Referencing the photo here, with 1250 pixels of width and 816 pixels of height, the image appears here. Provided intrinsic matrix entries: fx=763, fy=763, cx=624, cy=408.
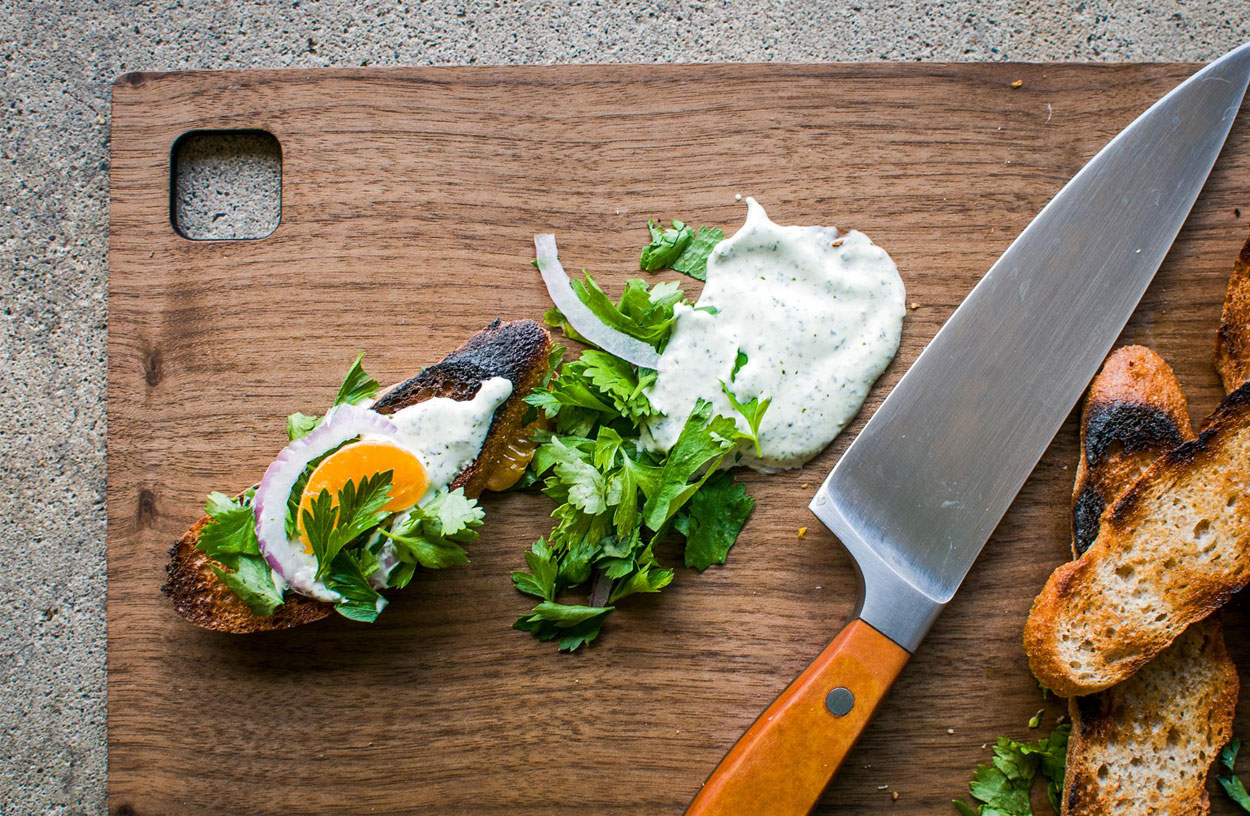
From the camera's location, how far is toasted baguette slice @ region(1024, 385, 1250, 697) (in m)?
1.93

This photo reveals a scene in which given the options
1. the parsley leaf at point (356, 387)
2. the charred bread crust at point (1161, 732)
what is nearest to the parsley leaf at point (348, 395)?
the parsley leaf at point (356, 387)

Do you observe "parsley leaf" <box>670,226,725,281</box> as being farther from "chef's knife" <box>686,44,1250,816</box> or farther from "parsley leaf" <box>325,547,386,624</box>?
"parsley leaf" <box>325,547,386,624</box>

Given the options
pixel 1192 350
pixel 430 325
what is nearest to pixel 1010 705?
pixel 1192 350

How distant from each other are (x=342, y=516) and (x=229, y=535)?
34 centimetres

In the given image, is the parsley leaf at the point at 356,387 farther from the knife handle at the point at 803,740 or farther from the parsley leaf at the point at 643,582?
the knife handle at the point at 803,740

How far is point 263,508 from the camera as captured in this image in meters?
1.92

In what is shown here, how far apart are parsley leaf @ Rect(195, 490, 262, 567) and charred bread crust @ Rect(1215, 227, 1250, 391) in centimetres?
262

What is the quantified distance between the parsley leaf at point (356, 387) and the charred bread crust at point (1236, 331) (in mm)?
2323

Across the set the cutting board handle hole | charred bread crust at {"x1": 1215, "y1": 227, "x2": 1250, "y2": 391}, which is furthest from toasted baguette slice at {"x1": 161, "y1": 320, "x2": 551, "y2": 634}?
charred bread crust at {"x1": 1215, "y1": 227, "x2": 1250, "y2": 391}

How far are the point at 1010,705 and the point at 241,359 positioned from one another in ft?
7.67

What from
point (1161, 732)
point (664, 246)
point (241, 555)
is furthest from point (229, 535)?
point (1161, 732)

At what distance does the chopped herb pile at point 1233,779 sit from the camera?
6.64 ft

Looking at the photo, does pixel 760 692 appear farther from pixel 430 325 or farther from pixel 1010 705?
pixel 430 325

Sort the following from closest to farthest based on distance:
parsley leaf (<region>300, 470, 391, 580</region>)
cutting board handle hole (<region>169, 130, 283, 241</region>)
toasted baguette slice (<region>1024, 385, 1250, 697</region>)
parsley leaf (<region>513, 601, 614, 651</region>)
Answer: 1. parsley leaf (<region>300, 470, 391, 580</region>)
2. toasted baguette slice (<region>1024, 385, 1250, 697</region>)
3. parsley leaf (<region>513, 601, 614, 651</region>)
4. cutting board handle hole (<region>169, 130, 283, 241</region>)
